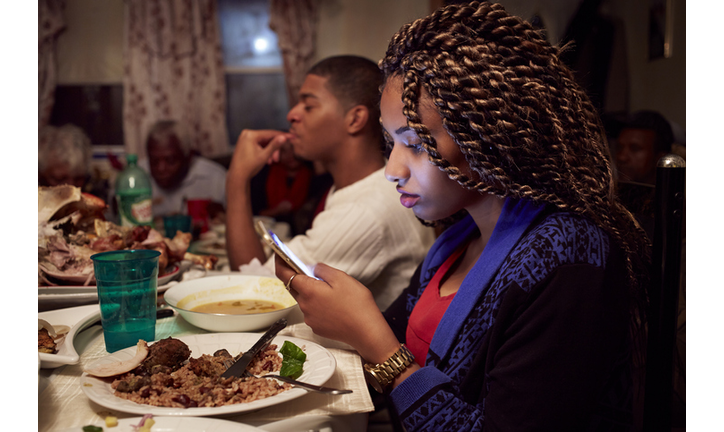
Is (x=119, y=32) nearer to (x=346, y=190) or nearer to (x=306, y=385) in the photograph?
(x=346, y=190)

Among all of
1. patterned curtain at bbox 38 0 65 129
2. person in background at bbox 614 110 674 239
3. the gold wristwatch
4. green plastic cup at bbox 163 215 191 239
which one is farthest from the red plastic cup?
patterned curtain at bbox 38 0 65 129

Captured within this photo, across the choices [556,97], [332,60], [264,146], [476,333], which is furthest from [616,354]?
[264,146]

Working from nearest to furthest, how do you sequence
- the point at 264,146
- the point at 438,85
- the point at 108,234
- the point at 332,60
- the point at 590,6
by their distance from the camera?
the point at 438,85
the point at 108,234
the point at 332,60
the point at 264,146
the point at 590,6

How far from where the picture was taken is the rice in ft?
2.24

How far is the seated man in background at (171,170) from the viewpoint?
413 centimetres

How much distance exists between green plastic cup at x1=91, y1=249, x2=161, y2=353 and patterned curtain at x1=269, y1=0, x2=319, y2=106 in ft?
15.1

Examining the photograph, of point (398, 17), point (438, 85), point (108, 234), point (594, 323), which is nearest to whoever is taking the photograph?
point (594, 323)

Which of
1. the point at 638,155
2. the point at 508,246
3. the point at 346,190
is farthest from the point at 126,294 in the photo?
the point at 638,155

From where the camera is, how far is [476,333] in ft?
2.83

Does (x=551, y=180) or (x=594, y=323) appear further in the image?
(x=551, y=180)

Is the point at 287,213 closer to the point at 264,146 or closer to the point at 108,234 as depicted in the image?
the point at 264,146

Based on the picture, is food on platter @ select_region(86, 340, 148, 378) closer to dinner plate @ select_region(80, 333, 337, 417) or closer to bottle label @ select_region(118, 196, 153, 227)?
dinner plate @ select_region(80, 333, 337, 417)
